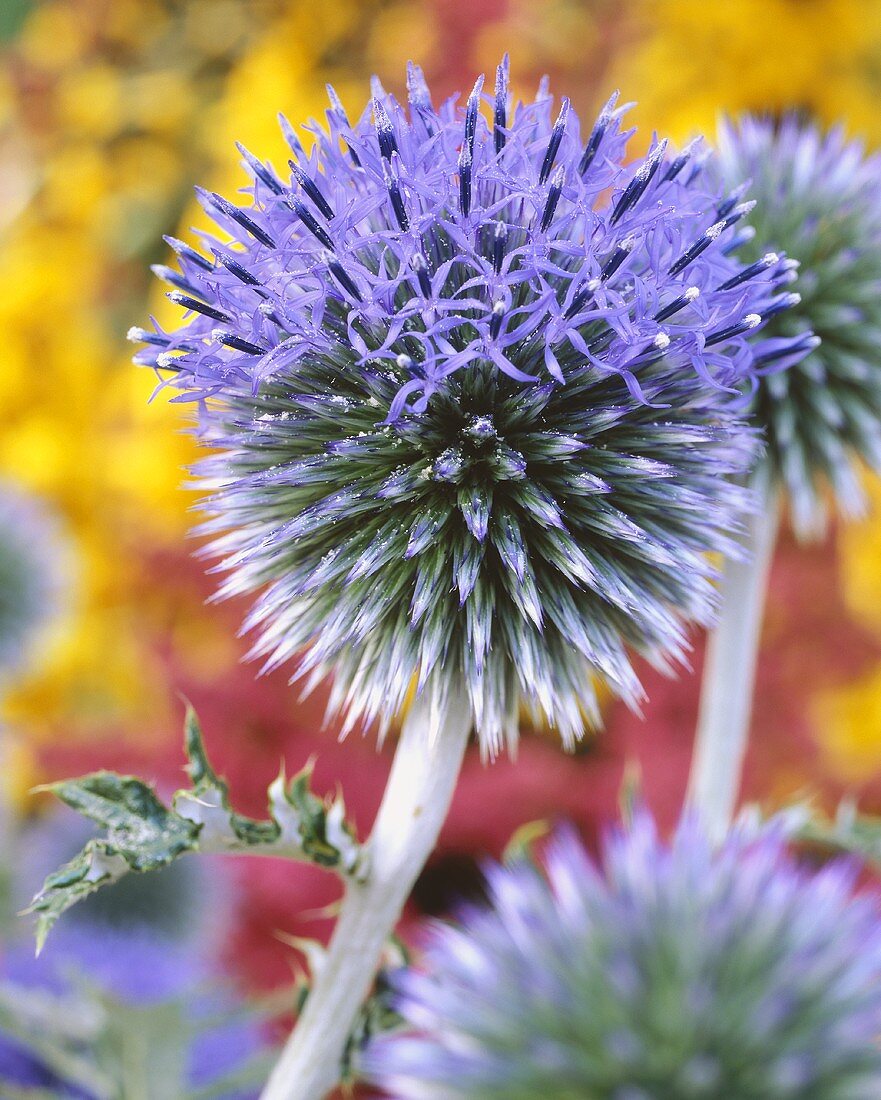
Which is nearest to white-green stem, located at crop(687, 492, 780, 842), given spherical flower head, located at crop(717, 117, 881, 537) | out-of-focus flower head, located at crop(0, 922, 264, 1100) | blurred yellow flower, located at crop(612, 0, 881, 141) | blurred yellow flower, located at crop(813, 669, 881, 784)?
spherical flower head, located at crop(717, 117, 881, 537)

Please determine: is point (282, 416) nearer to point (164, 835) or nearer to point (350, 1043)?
point (164, 835)

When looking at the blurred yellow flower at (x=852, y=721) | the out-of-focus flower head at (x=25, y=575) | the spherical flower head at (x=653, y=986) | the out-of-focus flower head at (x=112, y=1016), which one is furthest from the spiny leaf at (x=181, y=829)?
the blurred yellow flower at (x=852, y=721)

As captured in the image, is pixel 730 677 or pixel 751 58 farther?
pixel 751 58

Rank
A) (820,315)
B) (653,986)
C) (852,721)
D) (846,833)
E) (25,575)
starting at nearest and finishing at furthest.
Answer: (653,986)
(846,833)
(820,315)
(25,575)
(852,721)

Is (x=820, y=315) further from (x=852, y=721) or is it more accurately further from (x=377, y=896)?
(x=852, y=721)

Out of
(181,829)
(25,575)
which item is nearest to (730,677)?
(181,829)

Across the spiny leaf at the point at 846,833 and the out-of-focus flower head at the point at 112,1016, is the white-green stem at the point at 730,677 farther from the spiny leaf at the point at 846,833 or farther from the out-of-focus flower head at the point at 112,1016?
the out-of-focus flower head at the point at 112,1016

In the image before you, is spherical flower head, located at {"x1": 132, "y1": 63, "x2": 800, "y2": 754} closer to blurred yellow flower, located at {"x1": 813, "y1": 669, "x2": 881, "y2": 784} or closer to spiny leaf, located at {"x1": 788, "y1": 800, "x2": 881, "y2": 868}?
spiny leaf, located at {"x1": 788, "y1": 800, "x2": 881, "y2": 868}
